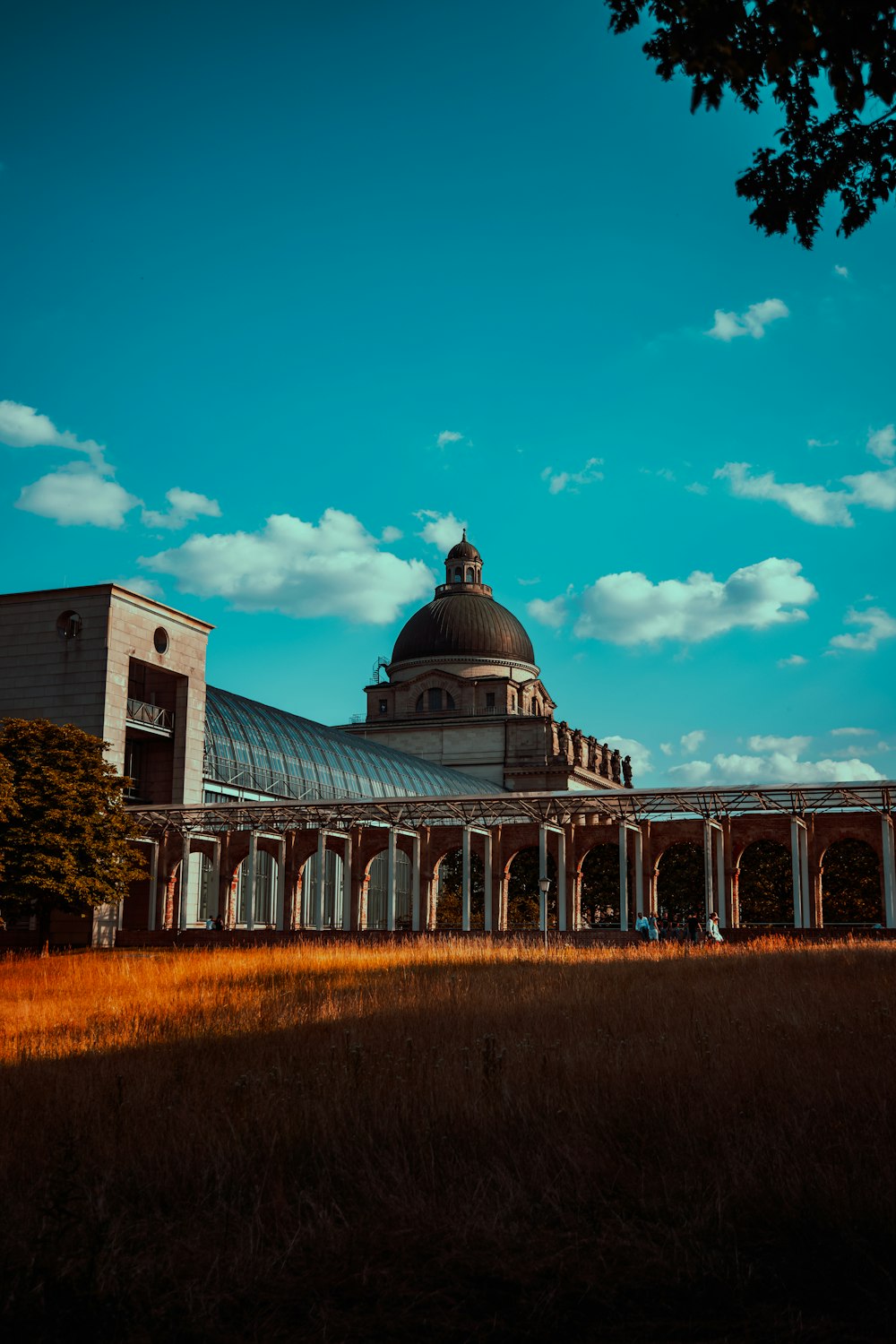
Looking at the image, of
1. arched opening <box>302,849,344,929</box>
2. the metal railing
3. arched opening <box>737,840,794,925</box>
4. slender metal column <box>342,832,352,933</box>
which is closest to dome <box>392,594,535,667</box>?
arched opening <box>737,840,794,925</box>

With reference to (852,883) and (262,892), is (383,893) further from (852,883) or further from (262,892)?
(852,883)

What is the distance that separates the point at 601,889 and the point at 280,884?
1973 centimetres

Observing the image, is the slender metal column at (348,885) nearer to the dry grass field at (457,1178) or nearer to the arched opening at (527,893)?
the arched opening at (527,893)

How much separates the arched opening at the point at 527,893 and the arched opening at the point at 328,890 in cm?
853

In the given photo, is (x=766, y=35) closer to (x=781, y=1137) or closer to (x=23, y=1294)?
(x=781, y=1137)

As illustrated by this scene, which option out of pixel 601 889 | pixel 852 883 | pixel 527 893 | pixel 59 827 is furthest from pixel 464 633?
pixel 59 827

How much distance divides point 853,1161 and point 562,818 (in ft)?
136

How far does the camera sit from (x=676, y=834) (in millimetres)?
47312

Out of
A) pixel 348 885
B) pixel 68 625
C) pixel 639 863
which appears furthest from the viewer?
pixel 348 885

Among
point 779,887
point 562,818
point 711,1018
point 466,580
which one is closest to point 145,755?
point 562,818

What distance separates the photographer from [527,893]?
65.6m

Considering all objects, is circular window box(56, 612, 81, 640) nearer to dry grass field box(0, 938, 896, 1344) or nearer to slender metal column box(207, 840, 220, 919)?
slender metal column box(207, 840, 220, 919)

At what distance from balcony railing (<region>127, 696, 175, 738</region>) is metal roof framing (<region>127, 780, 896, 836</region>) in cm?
322

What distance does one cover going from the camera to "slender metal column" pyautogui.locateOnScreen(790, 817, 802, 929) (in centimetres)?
4041
